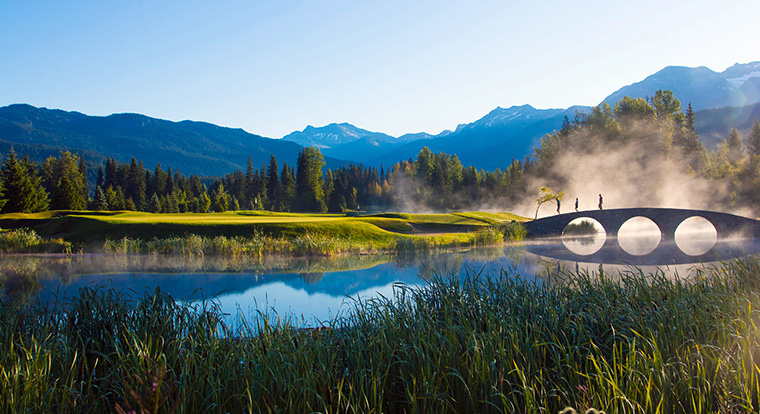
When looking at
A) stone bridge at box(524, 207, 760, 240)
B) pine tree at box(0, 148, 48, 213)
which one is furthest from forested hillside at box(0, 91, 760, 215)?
stone bridge at box(524, 207, 760, 240)

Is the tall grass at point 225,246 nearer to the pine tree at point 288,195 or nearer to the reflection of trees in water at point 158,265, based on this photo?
the reflection of trees in water at point 158,265

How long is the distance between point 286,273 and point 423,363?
11324mm

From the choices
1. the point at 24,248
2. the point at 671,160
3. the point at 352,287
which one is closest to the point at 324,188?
the point at 671,160

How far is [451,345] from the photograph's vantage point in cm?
430

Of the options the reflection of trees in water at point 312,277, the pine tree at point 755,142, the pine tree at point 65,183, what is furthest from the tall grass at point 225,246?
the pine tree at point 755,142

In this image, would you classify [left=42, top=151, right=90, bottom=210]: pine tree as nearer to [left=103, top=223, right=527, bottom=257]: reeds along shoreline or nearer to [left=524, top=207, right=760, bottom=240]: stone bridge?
[left=103, top=223, right=527, bottom=257]: reeds along shoreline

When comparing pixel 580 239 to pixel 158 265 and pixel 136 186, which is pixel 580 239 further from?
pixel 136 186

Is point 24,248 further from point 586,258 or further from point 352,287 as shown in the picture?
point 586,258

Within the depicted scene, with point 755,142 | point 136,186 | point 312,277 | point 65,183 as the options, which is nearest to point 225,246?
point 312,277

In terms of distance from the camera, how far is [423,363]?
4414 millimetres

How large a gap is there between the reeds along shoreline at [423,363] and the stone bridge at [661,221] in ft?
78.0

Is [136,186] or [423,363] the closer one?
[423,363]

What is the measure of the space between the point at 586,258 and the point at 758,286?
13.0 meters

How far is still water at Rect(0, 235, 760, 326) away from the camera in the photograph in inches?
437
